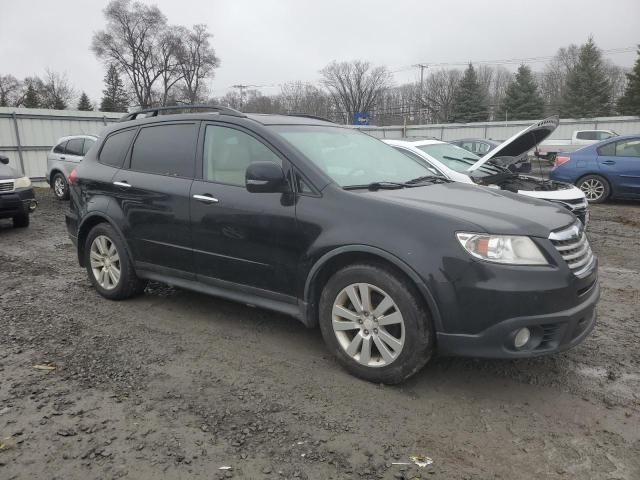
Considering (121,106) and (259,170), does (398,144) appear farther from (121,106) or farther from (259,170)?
(121,106)

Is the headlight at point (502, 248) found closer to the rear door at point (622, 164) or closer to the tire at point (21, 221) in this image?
the tire at point (21, 221)

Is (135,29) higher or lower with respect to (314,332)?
higher

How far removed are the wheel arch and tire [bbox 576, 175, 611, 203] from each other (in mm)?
9676

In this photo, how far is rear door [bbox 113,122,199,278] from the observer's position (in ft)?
13.8

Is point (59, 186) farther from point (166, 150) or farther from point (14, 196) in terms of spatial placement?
point (166, 150)

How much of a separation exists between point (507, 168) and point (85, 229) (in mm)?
6114

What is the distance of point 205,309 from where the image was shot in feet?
15.6

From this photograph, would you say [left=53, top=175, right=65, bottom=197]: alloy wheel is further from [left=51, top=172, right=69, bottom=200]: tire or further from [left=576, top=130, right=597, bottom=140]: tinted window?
[left=576, top=130, right=597, bottom=140]: tinted window

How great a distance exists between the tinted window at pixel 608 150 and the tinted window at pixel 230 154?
9.79m

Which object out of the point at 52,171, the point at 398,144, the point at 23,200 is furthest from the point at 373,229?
the point at 52,171

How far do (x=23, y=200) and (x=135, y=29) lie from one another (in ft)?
171

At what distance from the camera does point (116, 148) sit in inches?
195

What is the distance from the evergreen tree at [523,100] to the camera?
5144 centimetres

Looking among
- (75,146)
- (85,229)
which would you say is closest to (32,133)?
(75,146)
